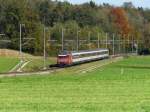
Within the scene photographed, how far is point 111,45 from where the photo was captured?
195m

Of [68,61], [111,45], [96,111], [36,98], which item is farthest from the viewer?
[111,45]

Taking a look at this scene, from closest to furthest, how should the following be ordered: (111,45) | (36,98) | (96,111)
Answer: (96,111) < (36,98) < (111,45)

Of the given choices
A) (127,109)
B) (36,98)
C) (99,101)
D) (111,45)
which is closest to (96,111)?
(127,109)

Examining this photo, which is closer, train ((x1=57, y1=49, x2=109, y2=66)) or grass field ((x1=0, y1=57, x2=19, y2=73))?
grass field ((x1=0, y1=57, x2=19, y2=73))

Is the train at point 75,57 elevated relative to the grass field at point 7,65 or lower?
elevated

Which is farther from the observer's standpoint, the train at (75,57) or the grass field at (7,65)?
the train at (75,57)

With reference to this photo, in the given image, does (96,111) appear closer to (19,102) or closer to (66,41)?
(19,102)

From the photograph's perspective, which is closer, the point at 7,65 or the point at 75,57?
the point at 7,65

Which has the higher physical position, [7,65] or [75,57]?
[75,57]

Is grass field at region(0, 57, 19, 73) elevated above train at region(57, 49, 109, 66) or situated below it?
below

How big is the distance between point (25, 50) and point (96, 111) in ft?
430

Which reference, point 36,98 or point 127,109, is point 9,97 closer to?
point 36,98

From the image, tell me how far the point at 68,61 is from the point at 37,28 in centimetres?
5379

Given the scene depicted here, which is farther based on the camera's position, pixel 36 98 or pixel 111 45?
pixel 111 45
